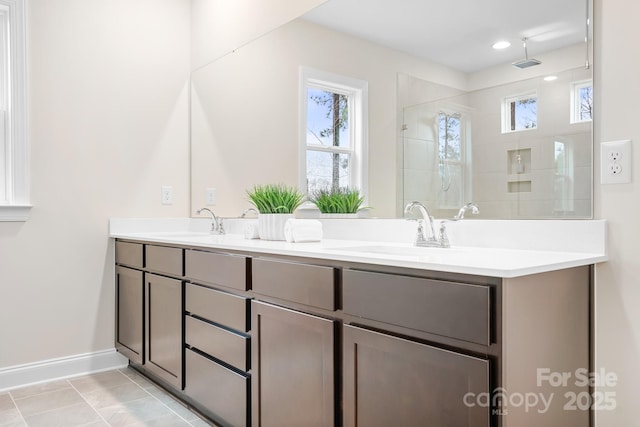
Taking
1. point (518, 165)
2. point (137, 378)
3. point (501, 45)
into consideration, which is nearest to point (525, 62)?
point (501, 45)

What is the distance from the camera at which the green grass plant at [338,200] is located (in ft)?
7.08

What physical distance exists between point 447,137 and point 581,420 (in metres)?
1.01

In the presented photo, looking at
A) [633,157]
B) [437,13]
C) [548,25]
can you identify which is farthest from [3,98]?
[633,157]

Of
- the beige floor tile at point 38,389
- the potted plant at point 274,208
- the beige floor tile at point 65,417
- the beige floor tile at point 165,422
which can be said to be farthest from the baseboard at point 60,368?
the potted plant at point 274,208

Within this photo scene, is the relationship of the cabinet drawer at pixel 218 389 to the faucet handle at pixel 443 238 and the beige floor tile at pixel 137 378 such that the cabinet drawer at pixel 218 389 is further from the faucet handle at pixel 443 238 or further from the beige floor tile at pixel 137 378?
the faucet handle at pixel 443 238

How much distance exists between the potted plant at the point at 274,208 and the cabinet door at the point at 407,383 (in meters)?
0.93

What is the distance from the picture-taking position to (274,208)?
2.29 metres

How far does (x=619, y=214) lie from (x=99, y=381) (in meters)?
2.66

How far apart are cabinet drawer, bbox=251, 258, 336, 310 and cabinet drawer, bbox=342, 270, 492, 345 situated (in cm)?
7

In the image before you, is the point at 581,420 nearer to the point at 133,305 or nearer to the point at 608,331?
the point at 608,331

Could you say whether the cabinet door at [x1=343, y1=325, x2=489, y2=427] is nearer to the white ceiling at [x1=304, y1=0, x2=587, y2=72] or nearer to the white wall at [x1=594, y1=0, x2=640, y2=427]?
the white wall at [x1=594, y1=0, x2=640, y2=427]

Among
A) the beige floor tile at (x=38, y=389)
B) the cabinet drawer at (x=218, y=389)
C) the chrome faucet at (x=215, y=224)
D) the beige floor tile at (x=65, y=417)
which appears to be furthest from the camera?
the chrome faucet at (x=215, y=224)

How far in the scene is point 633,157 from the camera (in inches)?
52.5

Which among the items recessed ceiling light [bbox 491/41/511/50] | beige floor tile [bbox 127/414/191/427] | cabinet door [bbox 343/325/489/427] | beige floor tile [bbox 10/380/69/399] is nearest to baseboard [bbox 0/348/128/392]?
beige floor tile [bbox 10/380/69/399]
